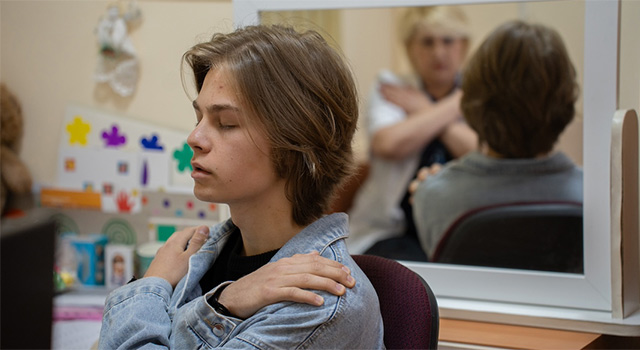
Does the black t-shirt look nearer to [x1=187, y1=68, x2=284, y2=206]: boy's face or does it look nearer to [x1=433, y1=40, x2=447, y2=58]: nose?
[x1=187, y1=68, x2=284, y2=206]: boy's face

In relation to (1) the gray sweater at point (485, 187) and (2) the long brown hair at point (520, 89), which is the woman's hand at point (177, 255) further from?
(2) the long brown hair at point (520, 89)

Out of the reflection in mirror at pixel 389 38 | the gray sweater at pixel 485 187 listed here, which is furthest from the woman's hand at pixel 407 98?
the gray sweater at pixel 485 187

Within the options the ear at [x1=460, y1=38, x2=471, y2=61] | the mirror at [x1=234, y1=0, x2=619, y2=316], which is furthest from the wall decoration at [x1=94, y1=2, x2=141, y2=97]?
the ear at [x1=460, y1=38, x2=471, y2=61]

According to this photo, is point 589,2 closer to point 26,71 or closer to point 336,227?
point 336,227

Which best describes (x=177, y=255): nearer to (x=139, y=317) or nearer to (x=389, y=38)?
(x=139, y=317)

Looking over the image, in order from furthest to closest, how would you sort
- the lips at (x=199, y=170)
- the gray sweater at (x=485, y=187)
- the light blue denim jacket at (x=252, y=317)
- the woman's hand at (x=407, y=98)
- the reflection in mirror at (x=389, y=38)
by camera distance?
the woman's hand at (x=407, y=98)
the gray sweater at (x=485, y=187)
the reflection in mirror at (x=389, y=38)
the lips at (x=199, y=170)
the light blue denim jacket at (x=252, y=317)

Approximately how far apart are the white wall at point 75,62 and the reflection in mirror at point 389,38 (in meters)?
0.37

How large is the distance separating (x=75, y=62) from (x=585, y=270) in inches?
61.1

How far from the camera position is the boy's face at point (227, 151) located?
0.93m

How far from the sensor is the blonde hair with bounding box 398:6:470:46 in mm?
2432

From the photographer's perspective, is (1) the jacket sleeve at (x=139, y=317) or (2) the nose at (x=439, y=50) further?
(2) the nose at (x=439, y=50)

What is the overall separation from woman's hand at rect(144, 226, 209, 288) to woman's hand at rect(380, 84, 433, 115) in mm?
1617

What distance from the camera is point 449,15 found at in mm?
2551

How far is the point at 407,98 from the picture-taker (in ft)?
8.58
